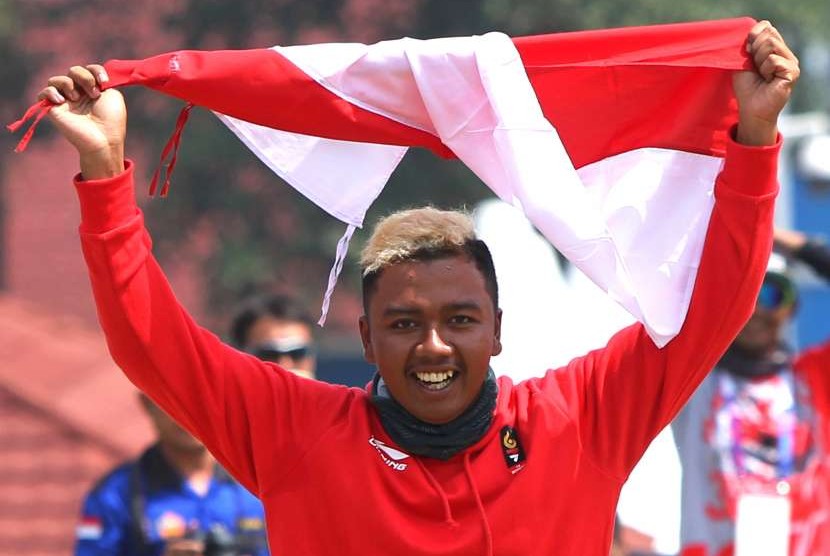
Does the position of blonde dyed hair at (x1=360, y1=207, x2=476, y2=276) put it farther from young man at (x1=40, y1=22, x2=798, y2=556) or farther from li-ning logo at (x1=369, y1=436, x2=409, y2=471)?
li-ning logo at (x1=369, y1=436, x2=409, y2=471)

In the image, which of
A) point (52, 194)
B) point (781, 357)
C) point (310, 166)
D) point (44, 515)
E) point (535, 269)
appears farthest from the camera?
point (52, 194)

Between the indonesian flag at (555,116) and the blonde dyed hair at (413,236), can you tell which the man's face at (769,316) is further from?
the blonde dyed hair at (413,236)

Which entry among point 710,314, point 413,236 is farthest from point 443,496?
point 710,314

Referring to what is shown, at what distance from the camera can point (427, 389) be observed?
369cm

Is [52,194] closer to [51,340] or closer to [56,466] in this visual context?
[51,340]

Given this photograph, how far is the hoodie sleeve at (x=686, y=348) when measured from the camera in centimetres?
360

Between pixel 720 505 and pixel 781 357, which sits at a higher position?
pixel 781 357

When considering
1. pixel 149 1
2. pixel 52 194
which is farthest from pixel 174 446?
pixel 52 194

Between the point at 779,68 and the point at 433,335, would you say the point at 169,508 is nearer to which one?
the point at 433,335

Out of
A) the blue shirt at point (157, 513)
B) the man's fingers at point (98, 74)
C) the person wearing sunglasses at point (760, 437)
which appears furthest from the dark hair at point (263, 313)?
the man's fingers at point (98, 74)

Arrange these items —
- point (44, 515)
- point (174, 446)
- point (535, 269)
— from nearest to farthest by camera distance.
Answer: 1. point (174, 446)
2. point (535, 269)
3. point (44, 515)

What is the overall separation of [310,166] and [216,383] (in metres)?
0.60

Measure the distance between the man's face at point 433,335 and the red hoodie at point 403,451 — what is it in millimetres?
139

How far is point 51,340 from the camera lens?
1409 cm
